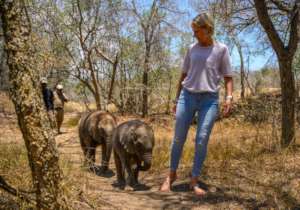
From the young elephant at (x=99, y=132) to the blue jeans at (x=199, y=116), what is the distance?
110 inches

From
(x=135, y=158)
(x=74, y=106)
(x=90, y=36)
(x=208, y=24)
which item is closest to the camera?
(x=208, y=24)

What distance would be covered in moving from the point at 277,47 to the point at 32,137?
197 inches

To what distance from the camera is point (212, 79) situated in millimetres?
5594

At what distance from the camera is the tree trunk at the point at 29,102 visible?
12.7 feet

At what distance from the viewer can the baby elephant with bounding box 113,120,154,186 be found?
6.67m

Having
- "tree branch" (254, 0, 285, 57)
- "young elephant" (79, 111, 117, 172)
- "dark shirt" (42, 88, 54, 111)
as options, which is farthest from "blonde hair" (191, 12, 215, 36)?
"dark shirt" (42, 88, 54, 111)

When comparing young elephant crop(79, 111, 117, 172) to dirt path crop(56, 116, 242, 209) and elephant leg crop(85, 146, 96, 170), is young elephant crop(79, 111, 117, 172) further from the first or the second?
dirt path crop(56, 116, 242, 209)

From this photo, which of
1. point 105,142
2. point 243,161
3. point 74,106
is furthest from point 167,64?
point 243,161

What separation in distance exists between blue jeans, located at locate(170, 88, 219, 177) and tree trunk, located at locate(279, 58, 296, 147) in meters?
2.44

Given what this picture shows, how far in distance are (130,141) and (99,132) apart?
199cm

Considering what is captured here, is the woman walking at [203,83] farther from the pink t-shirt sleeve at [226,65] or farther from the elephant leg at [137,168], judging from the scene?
the elephant leg at [137,168]

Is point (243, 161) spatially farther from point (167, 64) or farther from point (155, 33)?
point (167, 64)

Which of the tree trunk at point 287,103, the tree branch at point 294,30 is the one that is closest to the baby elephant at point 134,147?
the tree trunk at point 287,103

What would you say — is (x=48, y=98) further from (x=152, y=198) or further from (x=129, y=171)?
(x=152, y=198)
